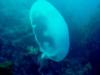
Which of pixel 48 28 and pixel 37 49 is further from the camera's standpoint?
pixel 37 49

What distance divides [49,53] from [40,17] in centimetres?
92

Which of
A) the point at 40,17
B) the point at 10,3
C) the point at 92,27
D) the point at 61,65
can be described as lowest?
the point at 61,65

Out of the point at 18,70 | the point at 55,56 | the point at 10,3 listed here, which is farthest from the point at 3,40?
the point at 10,3

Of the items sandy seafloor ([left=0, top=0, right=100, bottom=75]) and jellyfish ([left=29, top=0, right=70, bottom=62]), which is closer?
jellyfish ([left=29, top=0, right=70, bottom=62])

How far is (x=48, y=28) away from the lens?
15.2 ft

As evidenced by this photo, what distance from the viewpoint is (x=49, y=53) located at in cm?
486

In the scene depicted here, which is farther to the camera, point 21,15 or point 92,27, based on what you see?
point 21,15

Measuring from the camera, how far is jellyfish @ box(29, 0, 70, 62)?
4539 mm

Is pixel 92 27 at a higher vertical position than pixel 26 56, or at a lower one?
higher

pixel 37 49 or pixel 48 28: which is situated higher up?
pixel 48 28

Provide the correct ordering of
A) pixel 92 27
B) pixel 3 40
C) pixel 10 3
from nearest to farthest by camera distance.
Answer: pixel 3 40
pixel 92 27
pixel 10 3

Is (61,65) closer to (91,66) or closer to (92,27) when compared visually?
(91,66)

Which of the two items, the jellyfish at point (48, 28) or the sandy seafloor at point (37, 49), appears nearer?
the jellyfish at point (48, 28)

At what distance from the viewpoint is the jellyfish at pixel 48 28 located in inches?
179
